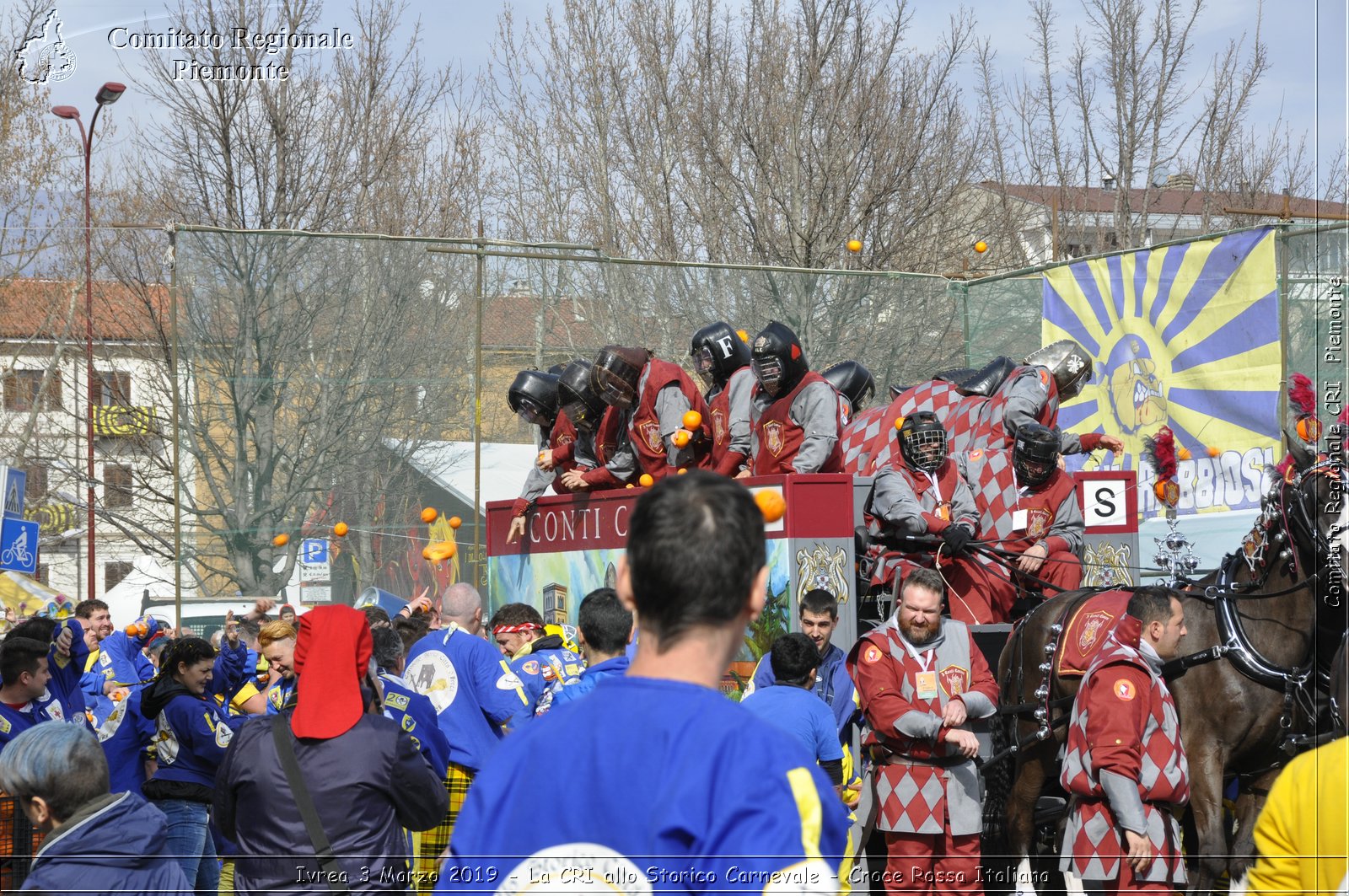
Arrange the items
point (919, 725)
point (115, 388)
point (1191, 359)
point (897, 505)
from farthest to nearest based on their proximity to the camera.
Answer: point (115, 388)
point (1191, 359)
point (897, 505)
point (919, 725)

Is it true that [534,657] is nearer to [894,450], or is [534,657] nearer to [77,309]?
[894,450]

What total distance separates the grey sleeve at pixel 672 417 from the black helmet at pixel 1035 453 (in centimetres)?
251

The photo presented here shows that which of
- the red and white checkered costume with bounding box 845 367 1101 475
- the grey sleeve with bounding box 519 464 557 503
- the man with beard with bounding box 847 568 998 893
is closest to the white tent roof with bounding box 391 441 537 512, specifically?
the grey sleeve with bounding box 519 464 557 503

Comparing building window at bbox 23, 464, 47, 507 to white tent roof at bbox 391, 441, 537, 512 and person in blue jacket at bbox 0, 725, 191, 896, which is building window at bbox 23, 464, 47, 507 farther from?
person in blue jacket at bbox 0, 725, 191, 896

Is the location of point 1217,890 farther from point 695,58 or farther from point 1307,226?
point 695,58

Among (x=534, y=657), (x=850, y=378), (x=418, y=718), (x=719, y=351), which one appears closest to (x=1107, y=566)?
(x=850, y=378)

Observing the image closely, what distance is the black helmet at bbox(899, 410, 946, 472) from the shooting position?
9.54 metres

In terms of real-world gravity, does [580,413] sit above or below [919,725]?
above

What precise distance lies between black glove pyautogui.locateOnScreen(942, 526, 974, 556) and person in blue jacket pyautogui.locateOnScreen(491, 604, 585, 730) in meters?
2.54

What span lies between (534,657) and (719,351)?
4202mm

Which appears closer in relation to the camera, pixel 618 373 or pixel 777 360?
pixel 777 360

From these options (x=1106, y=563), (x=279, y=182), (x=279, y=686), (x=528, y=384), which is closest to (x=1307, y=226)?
(x=1106, y=563)

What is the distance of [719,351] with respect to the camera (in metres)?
11.1

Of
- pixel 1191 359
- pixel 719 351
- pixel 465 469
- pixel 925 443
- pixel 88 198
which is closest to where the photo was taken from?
pixel 925 443
